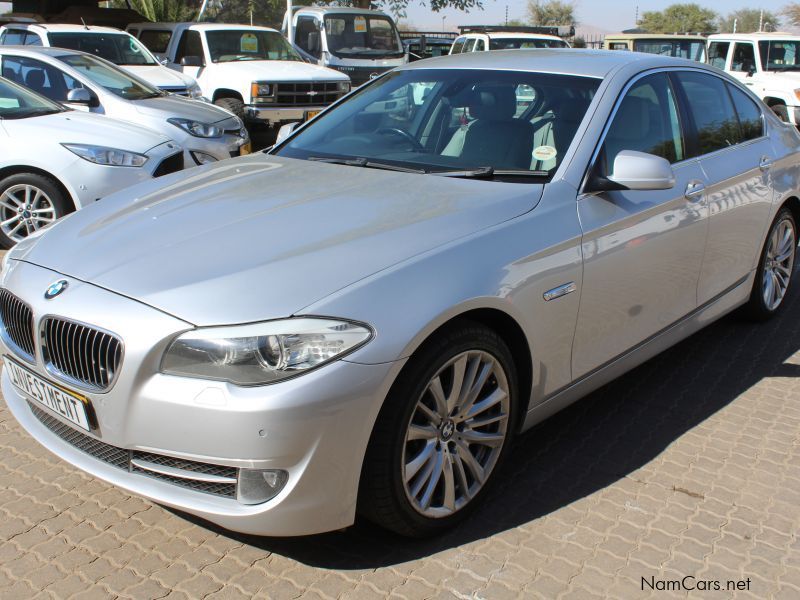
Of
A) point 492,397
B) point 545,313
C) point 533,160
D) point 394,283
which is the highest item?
point 533,160

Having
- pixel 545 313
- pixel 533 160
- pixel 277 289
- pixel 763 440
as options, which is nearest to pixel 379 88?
pixel 533 160

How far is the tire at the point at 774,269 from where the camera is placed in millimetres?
5211

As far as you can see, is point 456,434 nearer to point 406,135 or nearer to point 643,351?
point 643,351

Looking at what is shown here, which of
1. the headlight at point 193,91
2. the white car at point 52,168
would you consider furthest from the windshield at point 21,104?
the headlight at point 193,91

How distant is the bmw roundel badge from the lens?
9.41ft

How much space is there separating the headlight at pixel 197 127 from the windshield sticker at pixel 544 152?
588 centimetres

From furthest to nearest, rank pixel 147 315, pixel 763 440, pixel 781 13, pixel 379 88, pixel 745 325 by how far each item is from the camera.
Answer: pixel 781 13
pixel 745 325
pixel 379 88
pixel 763 440
pixel 147 315

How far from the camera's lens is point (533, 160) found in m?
3.65

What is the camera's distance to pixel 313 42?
16.5m

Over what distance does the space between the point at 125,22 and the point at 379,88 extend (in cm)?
1567

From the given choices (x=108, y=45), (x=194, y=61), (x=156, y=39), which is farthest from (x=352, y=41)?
(x=108, y=45)

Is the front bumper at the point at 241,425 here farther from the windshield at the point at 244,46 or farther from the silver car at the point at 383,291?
the windshield at the point at 244,46

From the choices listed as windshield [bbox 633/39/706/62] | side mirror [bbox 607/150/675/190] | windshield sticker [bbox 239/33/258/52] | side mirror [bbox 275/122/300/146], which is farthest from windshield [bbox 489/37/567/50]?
side mirror [bbox 607/150/675/190]

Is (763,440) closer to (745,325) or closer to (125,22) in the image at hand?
(745,325)
